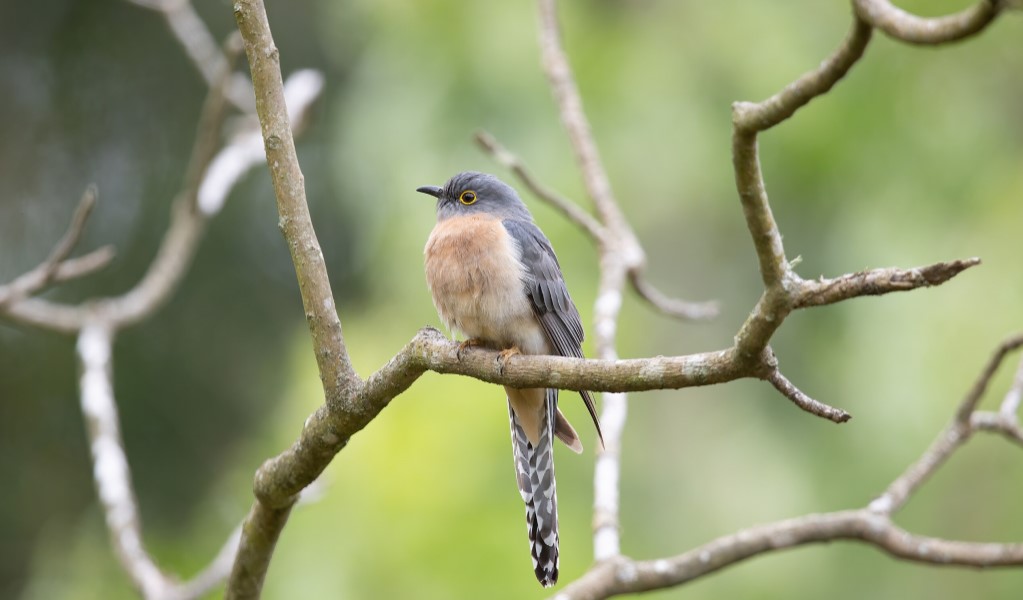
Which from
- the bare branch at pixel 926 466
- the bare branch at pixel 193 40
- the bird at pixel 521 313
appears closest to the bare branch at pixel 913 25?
the bird at pixel 521 313

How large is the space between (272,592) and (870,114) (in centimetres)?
498

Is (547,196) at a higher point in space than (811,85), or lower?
higher

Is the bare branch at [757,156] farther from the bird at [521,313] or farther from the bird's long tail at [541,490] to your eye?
the bird's long tail at [541,490]

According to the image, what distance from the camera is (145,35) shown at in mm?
10766

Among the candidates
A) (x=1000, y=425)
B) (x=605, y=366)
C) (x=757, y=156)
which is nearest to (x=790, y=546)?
(x=1000, y=425)

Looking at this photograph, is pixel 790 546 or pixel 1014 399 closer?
pixel 790 546

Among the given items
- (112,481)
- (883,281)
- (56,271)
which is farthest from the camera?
(112,481)

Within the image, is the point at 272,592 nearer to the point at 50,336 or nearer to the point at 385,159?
the point at 385,159

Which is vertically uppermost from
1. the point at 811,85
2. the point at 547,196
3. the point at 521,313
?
the point at 547,196

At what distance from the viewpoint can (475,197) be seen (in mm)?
4504

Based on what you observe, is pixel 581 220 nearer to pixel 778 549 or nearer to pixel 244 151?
pixel 778 549

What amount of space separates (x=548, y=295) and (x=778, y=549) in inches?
47.1

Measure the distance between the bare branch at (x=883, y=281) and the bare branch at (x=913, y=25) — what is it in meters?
0.52

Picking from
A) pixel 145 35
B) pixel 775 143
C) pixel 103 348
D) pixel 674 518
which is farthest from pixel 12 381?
pixel 775 143
